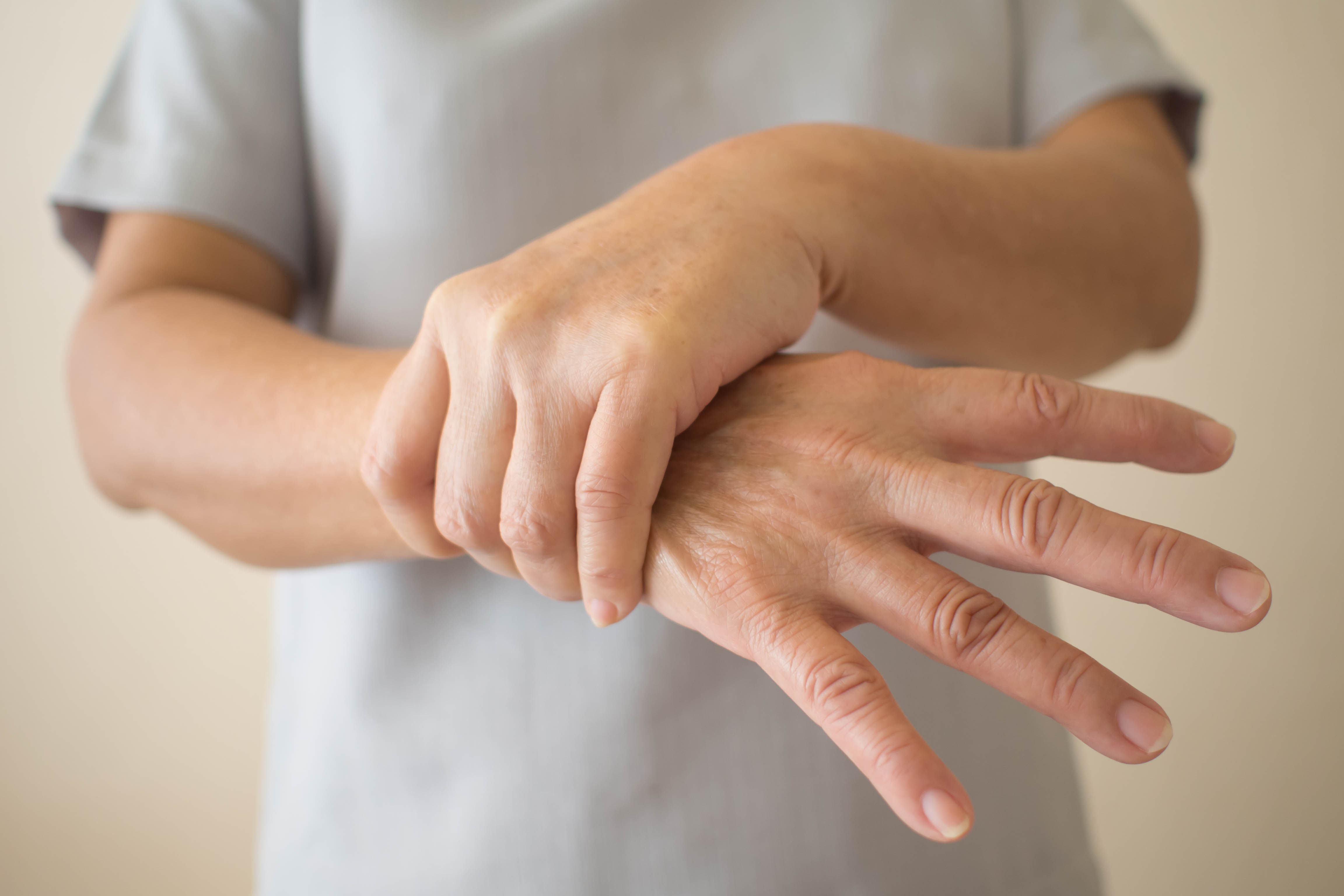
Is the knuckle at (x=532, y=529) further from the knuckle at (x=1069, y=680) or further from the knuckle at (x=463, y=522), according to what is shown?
the knuckle at (x=1069, y=680)

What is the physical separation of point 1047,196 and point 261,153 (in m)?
0.44

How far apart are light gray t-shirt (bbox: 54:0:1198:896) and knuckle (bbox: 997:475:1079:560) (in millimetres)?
100

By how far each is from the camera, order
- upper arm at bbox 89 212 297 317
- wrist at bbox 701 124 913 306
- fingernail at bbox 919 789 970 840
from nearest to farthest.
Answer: fingernail at bbox 919 789 970 840, wrist at bbox 701 124 913 306, upper arm at bbox 89 212 297 317

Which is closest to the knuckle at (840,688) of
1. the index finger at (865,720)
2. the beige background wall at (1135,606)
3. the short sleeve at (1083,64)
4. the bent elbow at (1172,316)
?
the index finger at (865,720)

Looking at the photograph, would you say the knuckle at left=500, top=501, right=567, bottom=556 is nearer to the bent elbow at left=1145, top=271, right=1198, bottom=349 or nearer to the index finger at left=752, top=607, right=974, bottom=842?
the index finger at left=752, top=607, right=974, bottom=842

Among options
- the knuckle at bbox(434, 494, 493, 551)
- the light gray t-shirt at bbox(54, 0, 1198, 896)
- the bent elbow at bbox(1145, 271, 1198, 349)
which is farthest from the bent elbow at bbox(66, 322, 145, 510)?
the bent elbow at bbox(1145, 271, 1198, 349)

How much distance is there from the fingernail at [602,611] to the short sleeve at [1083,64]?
428 millimetres

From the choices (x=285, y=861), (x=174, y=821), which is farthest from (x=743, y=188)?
(x=174, y=821)

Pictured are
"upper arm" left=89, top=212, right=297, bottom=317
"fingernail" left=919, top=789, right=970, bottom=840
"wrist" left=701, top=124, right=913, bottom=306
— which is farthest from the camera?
"upper arm" left=89, top=212, right=297, bottom=317

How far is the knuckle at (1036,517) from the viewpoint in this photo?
0.21 meters

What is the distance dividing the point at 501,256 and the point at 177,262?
0.18 metres

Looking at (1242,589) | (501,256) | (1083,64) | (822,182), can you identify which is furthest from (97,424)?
(1083,64)

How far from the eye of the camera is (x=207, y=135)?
45 centimetres

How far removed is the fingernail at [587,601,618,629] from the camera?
0.84 feet
